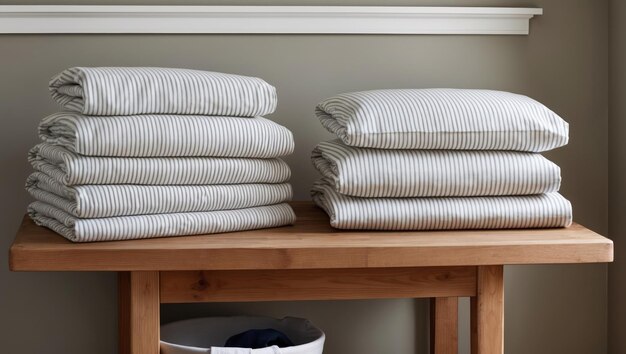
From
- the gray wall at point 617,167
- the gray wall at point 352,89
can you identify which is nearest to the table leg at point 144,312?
the gray wall at point 352,89

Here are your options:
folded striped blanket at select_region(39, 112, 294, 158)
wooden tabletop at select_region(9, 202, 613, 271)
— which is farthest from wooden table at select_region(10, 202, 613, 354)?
folded striped blanket at select_region(39, 112, 294, 158)

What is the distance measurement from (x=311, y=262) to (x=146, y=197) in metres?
0.29

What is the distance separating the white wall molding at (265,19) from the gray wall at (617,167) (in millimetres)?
177

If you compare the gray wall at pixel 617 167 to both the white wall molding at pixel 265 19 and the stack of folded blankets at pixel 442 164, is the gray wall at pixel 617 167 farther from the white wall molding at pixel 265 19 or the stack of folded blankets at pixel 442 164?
the stack of folded blankets at pixel 442 164

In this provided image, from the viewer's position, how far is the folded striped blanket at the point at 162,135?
4.61ft

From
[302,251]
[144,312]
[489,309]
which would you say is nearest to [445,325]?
[489,309]

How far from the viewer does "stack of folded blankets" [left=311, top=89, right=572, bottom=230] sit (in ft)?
4.95

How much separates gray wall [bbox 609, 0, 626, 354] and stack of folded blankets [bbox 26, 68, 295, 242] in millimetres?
802

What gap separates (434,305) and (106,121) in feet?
2.80

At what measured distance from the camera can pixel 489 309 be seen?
1506 millimetres

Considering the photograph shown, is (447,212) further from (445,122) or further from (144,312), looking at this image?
(144,312)

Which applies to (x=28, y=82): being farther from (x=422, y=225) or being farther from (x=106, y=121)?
(x=422, y=225)

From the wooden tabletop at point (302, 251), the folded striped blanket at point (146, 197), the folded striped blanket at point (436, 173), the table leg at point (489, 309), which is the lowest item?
the table leg at point (489, 309)

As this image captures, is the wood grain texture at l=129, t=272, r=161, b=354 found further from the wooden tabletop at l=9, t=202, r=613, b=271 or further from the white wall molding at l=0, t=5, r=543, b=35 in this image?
the white wall molding at l=0, t=5, r=543, b=35
